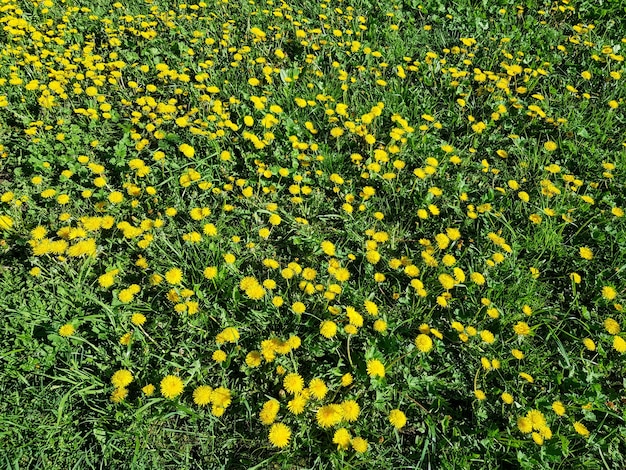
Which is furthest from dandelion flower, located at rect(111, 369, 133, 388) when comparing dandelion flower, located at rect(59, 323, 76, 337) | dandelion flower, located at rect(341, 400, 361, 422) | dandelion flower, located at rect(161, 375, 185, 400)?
dandelion flower, located at rect(341, 400, 361, 422)

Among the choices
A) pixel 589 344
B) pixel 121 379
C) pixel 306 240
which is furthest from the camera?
pixel 306 240

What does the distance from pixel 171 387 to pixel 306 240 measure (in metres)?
1.06

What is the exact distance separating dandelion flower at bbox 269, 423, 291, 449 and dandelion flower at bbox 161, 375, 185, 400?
1.40ft

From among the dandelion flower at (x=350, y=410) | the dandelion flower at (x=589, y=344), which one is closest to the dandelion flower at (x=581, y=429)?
the dandelion flower at (x=589, y=344)

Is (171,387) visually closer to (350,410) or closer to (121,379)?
(121,379)

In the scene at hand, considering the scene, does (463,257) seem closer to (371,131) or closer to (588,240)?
(588,240)

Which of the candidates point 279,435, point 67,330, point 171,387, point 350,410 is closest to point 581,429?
point 350,410

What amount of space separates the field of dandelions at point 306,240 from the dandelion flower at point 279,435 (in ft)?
0.04

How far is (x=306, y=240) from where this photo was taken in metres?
2.63

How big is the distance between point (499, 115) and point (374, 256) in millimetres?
1724

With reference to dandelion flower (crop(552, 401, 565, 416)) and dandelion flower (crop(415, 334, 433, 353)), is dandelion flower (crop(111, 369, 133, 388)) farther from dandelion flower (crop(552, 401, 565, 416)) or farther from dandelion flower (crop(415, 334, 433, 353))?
dandelion flower (crop(552, 401, 565, 416))

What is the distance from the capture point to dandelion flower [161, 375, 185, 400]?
1959 millimetres

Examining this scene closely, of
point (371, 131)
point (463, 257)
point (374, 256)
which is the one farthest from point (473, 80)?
point (374, 256)

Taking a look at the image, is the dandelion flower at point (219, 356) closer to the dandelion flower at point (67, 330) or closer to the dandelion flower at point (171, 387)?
the dandelion flower at point (171, 387)
